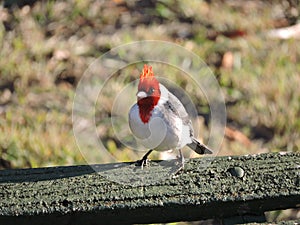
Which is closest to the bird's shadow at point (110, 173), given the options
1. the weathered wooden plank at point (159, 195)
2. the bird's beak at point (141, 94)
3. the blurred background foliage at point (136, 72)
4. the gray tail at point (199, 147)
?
the weathered wooden plank at point (159, 195)

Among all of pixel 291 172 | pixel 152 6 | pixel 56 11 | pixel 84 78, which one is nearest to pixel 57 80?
pixel 84 78

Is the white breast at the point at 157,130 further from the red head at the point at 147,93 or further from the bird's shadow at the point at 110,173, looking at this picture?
the bird's shadow at the point at 110,173

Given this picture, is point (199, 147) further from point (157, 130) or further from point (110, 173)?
point (110, 173)

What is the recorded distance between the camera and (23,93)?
4082 millimetres

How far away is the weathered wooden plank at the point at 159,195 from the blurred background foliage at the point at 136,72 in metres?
1.99

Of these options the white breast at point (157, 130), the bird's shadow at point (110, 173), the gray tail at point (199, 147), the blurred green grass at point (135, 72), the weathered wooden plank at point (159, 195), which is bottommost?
the weathered wooden plank at point (159, 195)

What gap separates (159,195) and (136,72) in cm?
269

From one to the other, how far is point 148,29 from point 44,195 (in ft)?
10.1

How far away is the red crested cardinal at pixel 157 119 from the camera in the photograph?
6.51 feet

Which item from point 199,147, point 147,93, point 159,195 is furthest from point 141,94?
point 199,147

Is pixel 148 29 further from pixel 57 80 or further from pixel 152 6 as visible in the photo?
pixel 57 80

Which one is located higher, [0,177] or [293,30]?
[293,30]

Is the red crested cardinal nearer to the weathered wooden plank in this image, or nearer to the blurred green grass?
the weathered wooden plank

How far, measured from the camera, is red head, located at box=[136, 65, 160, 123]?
1.85 m
